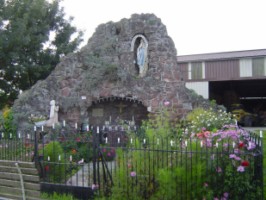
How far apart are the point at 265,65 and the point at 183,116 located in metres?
10.7

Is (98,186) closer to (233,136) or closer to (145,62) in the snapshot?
(233,136)

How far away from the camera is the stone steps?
4785 millimetres

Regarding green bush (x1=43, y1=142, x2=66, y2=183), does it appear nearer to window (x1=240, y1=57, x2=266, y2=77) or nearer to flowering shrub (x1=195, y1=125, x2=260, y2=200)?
flowering shrub (x1=195, y1=125, x2=260, y2=200)

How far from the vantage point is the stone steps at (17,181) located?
15.7 ft

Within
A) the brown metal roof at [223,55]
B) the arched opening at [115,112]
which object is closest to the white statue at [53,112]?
the arched opening at [115,112]

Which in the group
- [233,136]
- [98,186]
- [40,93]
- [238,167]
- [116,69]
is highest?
[116,69]

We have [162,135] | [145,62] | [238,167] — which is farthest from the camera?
[145,62]

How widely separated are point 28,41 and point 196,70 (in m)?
10.9

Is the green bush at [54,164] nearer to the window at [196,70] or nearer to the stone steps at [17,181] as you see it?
the stone steps at [17,181]

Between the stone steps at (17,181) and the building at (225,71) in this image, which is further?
the building at (225,71)

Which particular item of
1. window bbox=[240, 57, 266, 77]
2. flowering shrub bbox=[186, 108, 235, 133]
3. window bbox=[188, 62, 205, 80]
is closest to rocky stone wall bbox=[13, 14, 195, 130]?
flowering shrub bbox=[186, 108, 235, 133]

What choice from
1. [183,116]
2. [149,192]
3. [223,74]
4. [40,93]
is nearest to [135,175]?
[149,192]

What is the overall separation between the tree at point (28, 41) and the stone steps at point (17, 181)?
528 inches

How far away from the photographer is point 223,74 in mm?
23047
